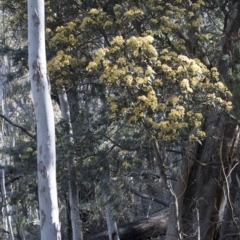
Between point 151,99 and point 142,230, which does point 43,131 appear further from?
point 142,230

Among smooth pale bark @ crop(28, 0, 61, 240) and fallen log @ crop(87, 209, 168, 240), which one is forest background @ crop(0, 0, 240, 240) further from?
fallen log @ crop(87, 209, 168, 240)

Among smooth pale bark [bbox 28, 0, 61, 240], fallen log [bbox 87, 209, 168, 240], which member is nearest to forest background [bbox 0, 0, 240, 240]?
smooth pale bark [bbox 28, 0, 61, 240]

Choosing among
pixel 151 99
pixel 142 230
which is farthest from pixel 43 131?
pixel 142 230

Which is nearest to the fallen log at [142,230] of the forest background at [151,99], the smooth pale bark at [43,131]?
the forest background at [151,99]

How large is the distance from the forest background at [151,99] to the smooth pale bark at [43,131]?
63cm

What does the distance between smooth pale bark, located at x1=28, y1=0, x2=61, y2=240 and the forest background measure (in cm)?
63

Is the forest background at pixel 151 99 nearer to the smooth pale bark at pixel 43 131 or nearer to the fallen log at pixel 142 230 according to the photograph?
the smooth pale bark at pixel 43 131

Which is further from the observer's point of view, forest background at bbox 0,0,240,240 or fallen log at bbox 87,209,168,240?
fallen log at bbox 87,209,168,240

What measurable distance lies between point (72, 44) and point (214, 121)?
235 centimetres

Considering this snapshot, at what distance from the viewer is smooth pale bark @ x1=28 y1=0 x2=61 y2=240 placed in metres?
5.79

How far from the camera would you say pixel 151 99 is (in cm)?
577

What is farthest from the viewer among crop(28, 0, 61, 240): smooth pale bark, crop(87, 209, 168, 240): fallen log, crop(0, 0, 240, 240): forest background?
crop(87, 209, 168, 240): fallen log

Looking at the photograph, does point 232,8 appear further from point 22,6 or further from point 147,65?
point 22,6

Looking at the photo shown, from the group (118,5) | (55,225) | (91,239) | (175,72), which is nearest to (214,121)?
(175,72)
